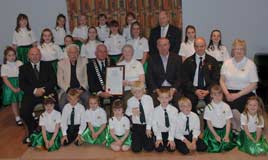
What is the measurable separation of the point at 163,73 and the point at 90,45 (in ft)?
5.21

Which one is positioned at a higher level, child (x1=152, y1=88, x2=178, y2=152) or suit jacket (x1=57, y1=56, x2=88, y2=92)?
suit jacket (x1=57, y1=56, x2=88, y2=92)

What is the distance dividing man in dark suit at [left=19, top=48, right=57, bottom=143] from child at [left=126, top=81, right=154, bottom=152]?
4.07ft

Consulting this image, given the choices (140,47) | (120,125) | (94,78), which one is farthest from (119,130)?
(140,47)

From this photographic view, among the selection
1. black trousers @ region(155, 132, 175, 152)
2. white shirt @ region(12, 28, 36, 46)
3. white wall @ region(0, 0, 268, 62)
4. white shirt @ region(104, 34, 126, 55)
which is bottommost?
black trousers @ region(155, 132, 175, 152)

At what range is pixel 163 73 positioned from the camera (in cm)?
532

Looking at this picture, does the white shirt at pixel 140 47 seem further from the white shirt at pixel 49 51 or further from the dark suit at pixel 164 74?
the white shirt at pixel 49 51

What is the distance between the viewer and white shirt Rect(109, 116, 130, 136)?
480cm

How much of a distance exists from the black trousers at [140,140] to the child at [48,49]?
73.7 inches

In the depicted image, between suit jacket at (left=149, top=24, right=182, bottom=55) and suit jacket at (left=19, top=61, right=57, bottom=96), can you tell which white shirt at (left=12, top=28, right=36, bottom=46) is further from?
suit jacket at (left=149, top=24, right=182, bottom=55)

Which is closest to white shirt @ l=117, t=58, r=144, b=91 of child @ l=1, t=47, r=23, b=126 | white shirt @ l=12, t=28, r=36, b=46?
child @ l=1, t=47, r=23, b=126

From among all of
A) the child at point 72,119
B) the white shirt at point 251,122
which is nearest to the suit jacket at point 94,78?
the child at point 72,119

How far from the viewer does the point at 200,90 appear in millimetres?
5137

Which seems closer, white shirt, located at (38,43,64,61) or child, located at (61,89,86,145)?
child, located at (61,89,86,145)

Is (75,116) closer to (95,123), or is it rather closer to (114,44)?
(95,123)
